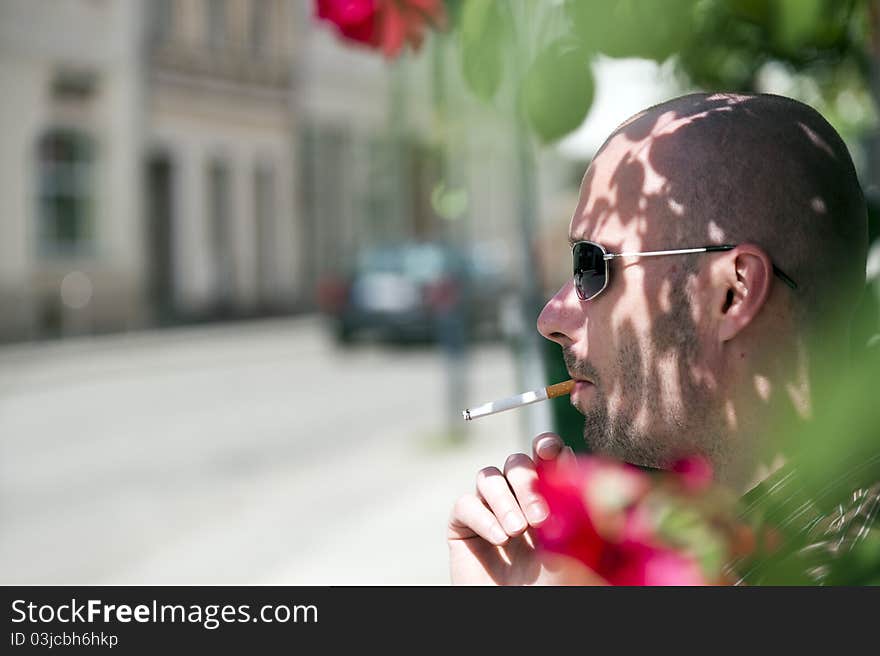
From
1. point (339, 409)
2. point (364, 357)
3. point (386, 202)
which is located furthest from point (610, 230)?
point (386, 202)

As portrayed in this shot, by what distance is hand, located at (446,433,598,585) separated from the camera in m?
1.18

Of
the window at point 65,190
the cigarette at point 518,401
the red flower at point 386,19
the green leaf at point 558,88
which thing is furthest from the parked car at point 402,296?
the cigarette at point 518,401

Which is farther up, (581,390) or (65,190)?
(65,190)

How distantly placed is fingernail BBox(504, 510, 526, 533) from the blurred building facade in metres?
13.2

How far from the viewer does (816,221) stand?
121 cm

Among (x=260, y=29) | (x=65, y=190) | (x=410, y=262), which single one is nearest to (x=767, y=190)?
(x=410, y=262)

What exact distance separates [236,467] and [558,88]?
711 centimetres

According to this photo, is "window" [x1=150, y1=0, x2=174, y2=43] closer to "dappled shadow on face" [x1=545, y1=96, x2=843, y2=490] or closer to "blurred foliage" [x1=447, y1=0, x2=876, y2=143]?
"blurred foliage" [x1=447, y1=0, x2=876, y2=143]

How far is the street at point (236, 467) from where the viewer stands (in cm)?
580

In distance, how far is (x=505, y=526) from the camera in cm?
119

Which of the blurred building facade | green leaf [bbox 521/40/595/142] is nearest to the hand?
green leaf [bbox 521/40/595/142]

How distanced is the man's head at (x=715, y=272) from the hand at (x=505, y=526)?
108mm

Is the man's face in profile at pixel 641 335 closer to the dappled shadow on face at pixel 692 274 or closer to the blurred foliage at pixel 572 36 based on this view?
the dappled shadow on face at pixel 692 274

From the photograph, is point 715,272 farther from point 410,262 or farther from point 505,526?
point 410,262
